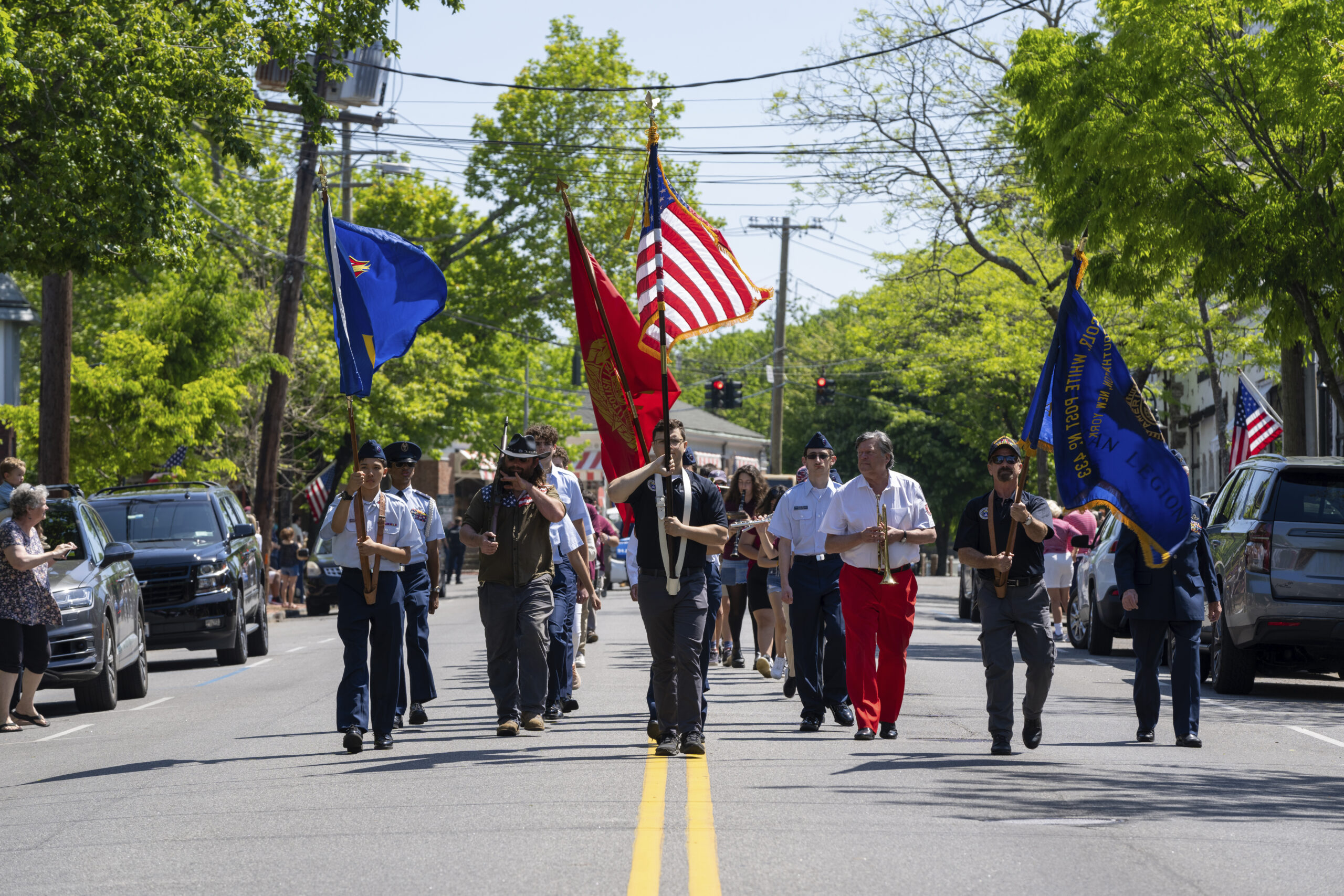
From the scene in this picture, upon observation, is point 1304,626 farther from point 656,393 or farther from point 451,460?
point 451,460

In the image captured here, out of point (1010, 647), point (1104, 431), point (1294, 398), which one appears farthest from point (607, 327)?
point (1294, 398)

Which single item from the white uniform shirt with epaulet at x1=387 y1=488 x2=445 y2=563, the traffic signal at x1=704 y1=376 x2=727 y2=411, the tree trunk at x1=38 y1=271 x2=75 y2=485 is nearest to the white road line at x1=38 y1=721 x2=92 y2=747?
the white uniform shirt with epaulet at x1=387 y1=488 x2=445 y2=563

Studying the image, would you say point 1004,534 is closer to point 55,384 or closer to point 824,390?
point 55,384

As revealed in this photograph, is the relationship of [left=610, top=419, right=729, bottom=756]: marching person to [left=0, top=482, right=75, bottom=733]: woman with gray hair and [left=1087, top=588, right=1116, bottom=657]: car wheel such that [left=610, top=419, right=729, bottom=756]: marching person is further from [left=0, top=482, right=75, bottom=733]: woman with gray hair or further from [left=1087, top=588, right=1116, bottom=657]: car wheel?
[left=1087, top=588, right=1116, bottom=657]: car wheel

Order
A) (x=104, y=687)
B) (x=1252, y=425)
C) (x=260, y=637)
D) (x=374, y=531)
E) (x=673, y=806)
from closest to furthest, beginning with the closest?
(x=673, y=806)
(x=374, y=531)
(x=104, y=687)
(x=260, y=637)
(x=1252, y=425)

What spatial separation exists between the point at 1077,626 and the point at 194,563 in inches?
438

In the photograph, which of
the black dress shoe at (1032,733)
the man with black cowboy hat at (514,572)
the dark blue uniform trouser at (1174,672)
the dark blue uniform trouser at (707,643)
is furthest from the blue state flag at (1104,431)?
the man with black cowboy hat at (514,572)

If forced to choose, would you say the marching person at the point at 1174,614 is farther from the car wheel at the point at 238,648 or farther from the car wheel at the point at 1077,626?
the car wheel at the point at 238,648

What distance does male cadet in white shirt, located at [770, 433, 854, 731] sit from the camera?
37.3ft

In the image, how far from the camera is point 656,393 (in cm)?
1320

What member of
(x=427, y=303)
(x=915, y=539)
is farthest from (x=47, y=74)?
(x=915, y=539)

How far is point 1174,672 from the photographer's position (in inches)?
439

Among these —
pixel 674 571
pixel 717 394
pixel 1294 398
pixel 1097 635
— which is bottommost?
pixel 1097 635

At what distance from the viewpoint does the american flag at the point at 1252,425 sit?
1105 inches
